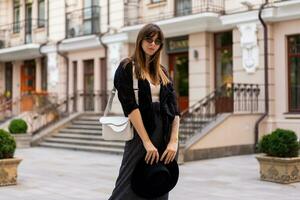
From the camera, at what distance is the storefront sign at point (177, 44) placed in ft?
62.5

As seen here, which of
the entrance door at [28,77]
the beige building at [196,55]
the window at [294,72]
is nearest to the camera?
the beige building at [196,55]

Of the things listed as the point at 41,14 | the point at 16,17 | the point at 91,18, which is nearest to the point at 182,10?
the point at 91,18

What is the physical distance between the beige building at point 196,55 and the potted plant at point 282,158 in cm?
378

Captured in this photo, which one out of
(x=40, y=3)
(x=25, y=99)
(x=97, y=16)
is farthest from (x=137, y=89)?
(x=40, y=3)

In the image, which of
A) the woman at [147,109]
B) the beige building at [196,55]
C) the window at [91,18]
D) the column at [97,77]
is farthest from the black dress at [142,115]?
the window at [91,18]

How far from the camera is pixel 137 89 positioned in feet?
13.3

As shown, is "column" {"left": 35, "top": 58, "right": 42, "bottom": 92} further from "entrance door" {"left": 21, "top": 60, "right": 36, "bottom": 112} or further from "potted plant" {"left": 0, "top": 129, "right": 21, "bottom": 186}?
"potted plant" {"left": 0, "top": 129, "right": 21, "bottom": 186}

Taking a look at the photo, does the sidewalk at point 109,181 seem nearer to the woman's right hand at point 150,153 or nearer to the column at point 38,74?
the woman's right hand at point 150,153

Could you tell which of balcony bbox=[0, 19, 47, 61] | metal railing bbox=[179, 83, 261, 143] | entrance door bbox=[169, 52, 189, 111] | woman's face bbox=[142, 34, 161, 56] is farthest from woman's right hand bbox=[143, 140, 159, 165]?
balcony bbox=[0, 19, 47, 61]

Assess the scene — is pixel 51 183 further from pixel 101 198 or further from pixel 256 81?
pixel 256 81

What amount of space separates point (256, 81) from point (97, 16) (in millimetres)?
8946

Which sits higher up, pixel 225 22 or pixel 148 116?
pixel 225 22

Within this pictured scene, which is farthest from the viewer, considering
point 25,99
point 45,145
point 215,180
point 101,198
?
point 25,99

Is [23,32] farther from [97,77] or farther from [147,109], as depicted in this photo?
[147,109]
